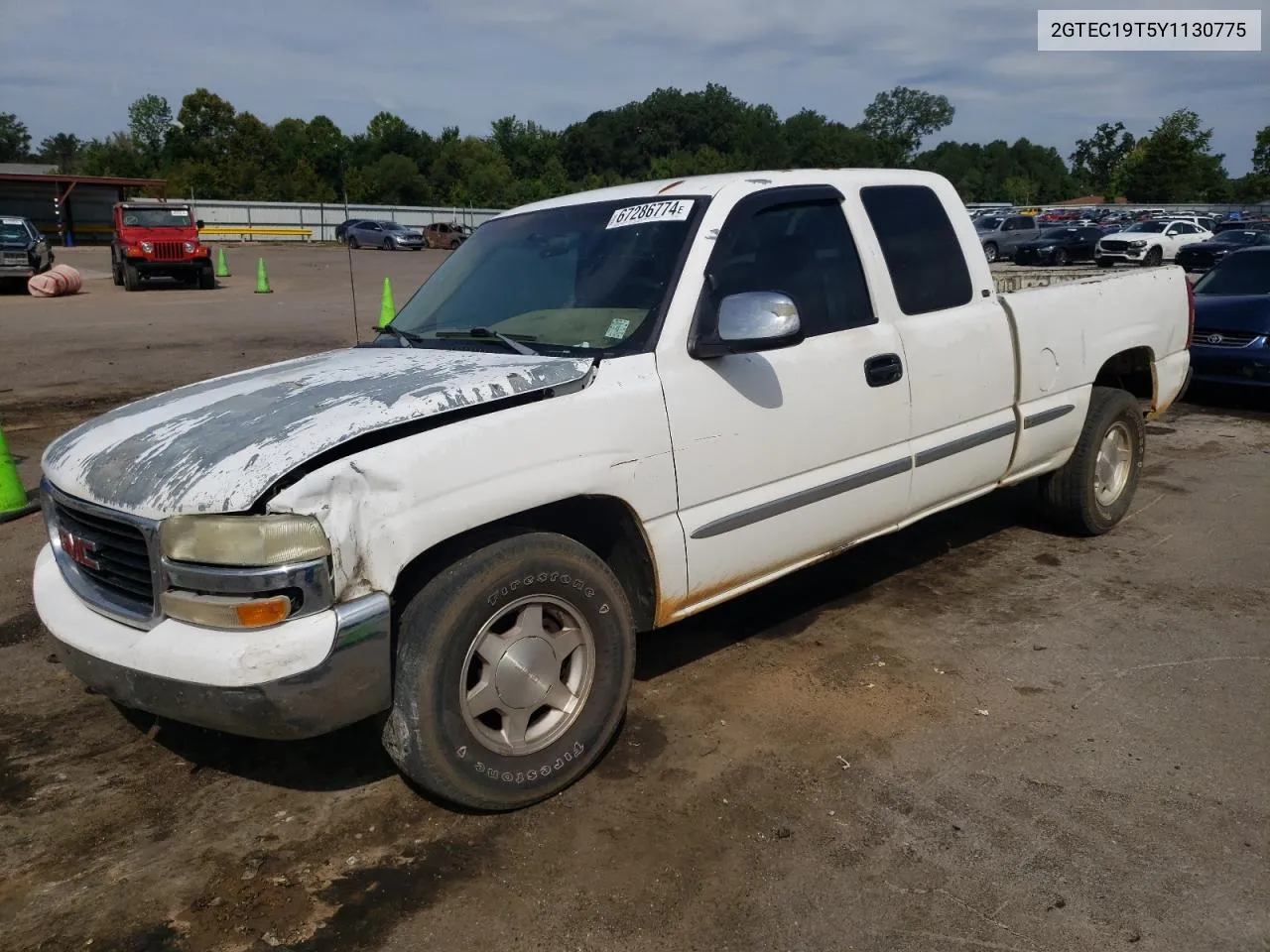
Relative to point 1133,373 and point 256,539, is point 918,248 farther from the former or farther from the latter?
point 256,539

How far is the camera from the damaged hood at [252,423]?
107 inches

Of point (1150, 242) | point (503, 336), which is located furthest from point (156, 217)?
point (1150, 242)

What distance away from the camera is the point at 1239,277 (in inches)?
432

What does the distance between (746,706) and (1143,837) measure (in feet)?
4.51

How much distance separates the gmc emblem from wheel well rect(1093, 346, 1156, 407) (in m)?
4.89

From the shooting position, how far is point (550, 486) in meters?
3.08

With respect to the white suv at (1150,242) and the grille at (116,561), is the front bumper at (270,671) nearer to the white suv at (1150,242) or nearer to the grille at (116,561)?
the grille at (116,561)

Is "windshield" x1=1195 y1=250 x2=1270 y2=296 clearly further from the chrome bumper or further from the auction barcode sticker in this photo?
the chrome bumper

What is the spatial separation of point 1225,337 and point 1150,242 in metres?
25.4

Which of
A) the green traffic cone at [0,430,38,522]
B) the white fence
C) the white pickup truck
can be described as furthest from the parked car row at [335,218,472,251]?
the white pickup truck

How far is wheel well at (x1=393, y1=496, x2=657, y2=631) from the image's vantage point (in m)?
2.97

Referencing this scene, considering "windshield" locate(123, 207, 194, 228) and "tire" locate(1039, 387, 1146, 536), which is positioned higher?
"windshield" locate(123, 207, 194, 228)

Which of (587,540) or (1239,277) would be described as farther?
(1239,277)

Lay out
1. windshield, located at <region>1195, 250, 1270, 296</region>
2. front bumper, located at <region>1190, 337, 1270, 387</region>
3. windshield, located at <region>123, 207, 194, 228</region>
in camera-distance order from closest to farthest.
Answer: front bumper, located at <region>1190, 337, 1270, 387</region> < windshield, located at <region>1195, 250, 1270, 296</region> < windshield, located at <region>123, 207, 194, 228</region>
